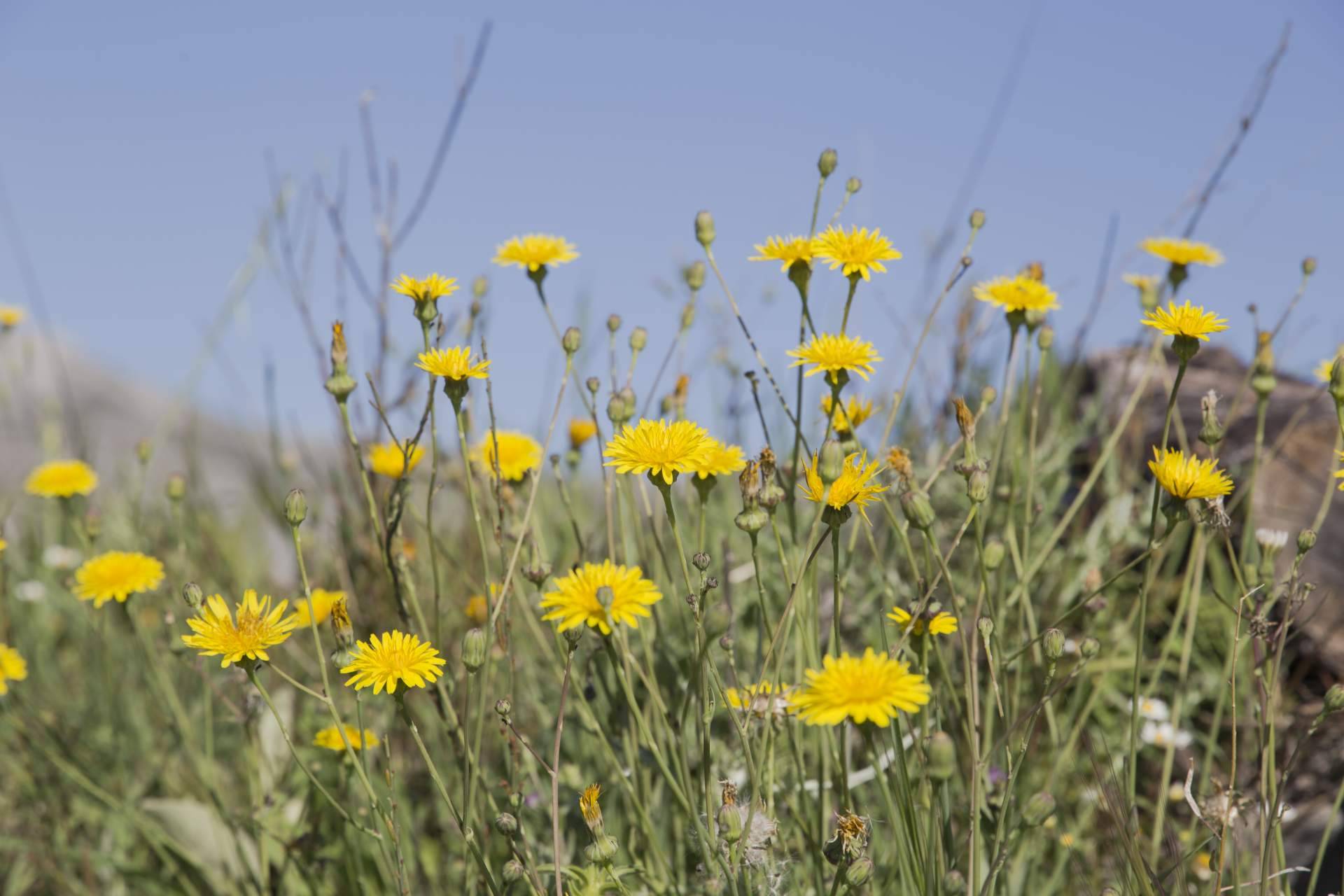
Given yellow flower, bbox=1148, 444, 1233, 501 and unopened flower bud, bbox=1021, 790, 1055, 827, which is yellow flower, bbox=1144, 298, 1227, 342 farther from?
unopened flower bud, bbox=1021, 790, 1055, 827

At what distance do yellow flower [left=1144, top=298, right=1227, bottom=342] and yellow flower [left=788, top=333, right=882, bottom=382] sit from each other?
13.1 inches

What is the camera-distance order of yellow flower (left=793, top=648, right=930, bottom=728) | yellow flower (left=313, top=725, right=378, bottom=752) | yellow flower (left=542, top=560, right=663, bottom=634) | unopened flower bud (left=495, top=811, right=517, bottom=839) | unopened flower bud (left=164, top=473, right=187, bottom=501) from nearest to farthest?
yellow flower (left=793, top=648, right=930, bottom=728), yellow flower (left=542, top=560, right=663, bottom=634), unopened flower bud (left=495, top=811, right=517, bottom=839), yellow flower (left=313, top=725, right=378, bottom=752), unopened flower bud (left=164, top=473, right=187, bottom=501)

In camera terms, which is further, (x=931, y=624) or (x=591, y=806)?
(x=931, y=624)

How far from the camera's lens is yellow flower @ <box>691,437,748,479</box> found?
3.55ft

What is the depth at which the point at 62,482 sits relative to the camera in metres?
1.91

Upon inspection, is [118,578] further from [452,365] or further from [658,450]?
[658,450]

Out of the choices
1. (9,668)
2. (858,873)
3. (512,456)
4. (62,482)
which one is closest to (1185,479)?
(858,873)

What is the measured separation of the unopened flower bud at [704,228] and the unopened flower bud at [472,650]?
708mm

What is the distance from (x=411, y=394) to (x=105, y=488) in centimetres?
261

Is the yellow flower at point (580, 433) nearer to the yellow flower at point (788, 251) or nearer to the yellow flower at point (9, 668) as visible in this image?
the yellow flower at point (788, 251)

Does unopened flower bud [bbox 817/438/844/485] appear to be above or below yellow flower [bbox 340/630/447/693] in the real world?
above

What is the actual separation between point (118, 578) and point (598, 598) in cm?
105

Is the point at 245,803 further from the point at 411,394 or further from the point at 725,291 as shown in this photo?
the point at 725,291

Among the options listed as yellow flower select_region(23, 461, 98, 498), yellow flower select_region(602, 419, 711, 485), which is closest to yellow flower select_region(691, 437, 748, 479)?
yellow flower select_region(602, 419, 711, 485)
